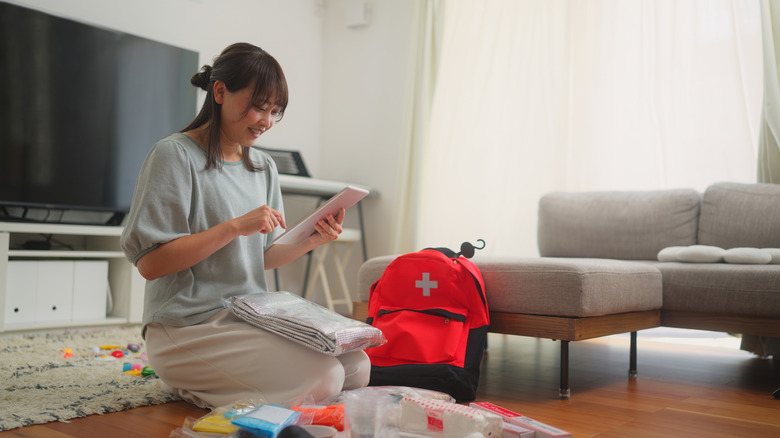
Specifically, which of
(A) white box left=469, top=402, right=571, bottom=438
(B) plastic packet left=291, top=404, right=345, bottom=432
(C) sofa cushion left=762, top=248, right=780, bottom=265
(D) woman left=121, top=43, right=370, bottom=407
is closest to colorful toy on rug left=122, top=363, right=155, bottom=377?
(D) woman left=121, top=43, right=370, bottom=407

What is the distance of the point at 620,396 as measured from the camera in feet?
6.23

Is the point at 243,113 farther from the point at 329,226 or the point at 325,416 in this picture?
the point at 325,416

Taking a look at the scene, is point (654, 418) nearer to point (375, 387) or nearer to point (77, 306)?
point (375, 387)

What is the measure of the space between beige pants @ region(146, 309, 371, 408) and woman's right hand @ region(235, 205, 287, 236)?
0.82 ft

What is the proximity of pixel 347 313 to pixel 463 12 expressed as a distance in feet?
6.83

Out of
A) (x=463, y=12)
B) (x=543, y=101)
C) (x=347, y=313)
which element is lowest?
(x=347, y=313)

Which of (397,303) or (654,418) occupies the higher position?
(397,303)

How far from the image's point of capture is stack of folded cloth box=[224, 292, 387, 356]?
1458 mm

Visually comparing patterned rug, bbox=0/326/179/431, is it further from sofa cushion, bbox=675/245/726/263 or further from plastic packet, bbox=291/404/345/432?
sofa cushion, bbox=675/245/726/263

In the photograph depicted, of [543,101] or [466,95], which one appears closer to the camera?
[543,101]

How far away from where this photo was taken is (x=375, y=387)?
1.68 meters

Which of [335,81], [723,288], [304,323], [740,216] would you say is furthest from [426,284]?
[335,81]

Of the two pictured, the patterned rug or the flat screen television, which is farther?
the flat screen television

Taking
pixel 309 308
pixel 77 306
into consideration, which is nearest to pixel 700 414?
pixel 309 308
